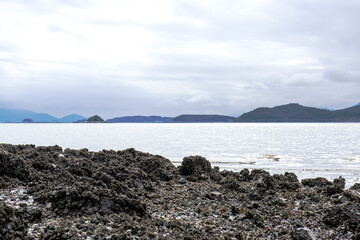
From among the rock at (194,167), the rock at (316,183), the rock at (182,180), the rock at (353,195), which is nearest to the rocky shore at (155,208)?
the rock at (353,195)

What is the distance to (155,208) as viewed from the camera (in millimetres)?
11617

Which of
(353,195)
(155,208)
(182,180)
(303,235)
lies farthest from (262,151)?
(303,235)

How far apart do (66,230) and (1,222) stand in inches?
58.8

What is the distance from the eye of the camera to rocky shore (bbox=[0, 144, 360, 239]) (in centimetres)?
830

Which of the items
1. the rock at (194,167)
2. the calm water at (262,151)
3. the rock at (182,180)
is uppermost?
the rock at (194,167)

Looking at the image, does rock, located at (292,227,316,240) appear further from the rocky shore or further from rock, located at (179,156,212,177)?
rock, located at (179,156,212,177)

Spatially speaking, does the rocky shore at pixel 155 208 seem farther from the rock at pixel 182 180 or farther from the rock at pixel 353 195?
the rock at pixel 182 180

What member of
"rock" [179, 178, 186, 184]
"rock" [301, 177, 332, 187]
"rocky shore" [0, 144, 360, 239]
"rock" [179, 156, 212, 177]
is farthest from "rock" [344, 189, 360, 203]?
"rock" [179, 156, 212, 177]

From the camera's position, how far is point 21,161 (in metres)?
14.3

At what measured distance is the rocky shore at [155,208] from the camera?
8.30 meters

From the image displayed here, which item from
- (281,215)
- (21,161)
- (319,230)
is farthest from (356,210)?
(21,161)

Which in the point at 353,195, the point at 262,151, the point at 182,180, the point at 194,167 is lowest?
the point at 262,151

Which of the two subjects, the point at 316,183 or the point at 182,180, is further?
the point at 182,180

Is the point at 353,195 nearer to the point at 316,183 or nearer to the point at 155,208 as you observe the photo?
the point at 316,183
